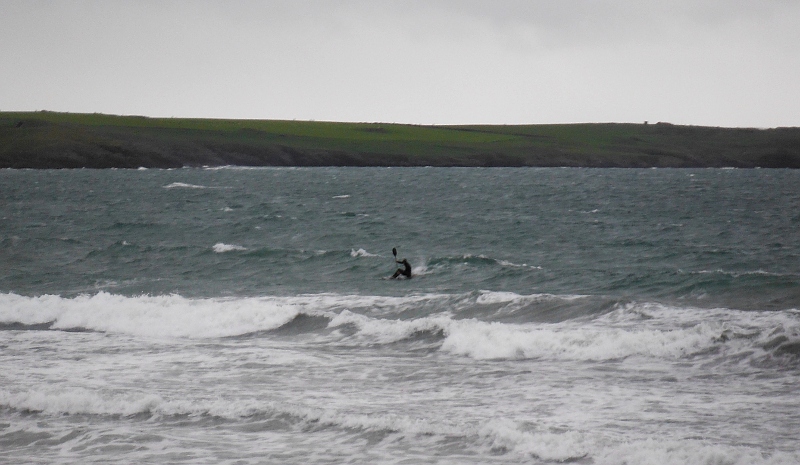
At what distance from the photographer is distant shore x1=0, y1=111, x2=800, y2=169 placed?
13412 cm

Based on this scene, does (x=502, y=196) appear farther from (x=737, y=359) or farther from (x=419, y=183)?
(x=737, y=359)

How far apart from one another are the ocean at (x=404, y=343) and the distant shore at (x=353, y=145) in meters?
90.6

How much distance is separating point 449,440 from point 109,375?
7.90 metres

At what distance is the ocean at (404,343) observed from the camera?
13.3 metres

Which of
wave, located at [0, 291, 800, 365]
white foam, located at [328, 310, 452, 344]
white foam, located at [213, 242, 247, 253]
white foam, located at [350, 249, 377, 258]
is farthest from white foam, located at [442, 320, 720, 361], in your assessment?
white foam, located at [213, 242, 247, 253]

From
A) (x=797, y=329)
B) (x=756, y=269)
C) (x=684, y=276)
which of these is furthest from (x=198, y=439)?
(x=756, y=269)

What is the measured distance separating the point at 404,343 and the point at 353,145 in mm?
132651

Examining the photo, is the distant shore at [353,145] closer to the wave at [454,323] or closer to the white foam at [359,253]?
the white foam at [359,253]

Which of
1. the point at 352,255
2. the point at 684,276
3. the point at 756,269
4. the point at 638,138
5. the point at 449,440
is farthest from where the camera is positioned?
the point at 638,138

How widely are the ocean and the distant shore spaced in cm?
9065

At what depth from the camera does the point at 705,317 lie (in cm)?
2158

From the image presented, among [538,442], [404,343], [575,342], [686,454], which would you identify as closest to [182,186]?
[404,343]

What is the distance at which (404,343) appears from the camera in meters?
21.0

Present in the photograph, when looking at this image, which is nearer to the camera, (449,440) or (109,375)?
(449,440)
